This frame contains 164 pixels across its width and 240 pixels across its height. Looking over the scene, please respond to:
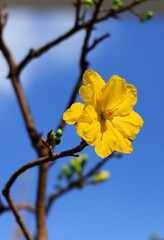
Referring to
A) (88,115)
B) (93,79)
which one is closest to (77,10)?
(93,79)

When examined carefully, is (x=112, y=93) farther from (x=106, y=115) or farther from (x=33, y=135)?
(x=33, y=135)

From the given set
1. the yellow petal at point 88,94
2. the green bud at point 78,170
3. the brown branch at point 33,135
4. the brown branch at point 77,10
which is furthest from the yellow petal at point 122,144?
the green bud at point 78,170

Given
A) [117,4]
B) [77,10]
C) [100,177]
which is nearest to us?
[77,10]

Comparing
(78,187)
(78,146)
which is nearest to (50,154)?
(78,146)

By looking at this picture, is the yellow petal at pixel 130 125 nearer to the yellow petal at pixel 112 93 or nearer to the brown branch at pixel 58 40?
the yellow petal at pixel 112 93

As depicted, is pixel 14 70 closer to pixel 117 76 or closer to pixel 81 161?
pixel 81 161

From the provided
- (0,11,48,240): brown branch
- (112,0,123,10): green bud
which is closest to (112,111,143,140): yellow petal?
(0,11,48,240): brown branch
